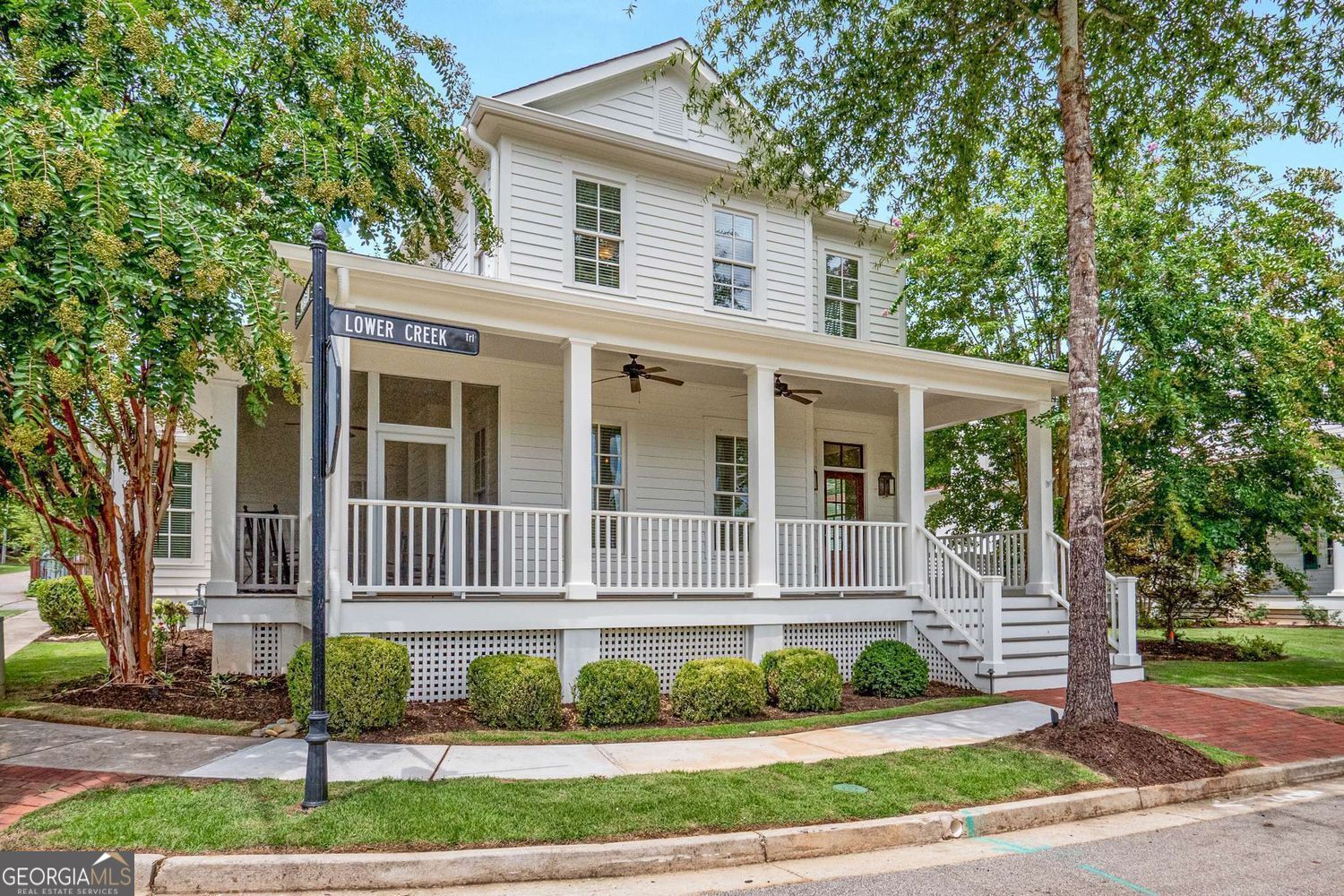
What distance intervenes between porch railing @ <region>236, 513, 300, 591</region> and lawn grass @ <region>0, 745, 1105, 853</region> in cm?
543

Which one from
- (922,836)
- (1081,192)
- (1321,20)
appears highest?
(1321,20)

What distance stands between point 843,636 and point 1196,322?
22.3ft

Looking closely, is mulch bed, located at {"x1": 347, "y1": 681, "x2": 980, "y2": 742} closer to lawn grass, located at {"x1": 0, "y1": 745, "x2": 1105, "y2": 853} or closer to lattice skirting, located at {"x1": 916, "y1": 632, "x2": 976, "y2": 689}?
lattice skirting, located at {"x1": 916, "y1": 632, "x2": 976, "y2": 689}

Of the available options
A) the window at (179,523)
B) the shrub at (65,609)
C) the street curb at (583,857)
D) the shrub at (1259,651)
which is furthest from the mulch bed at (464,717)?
the window at (179,523)

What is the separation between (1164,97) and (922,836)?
979 centimetres

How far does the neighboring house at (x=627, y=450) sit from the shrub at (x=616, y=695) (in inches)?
40.3

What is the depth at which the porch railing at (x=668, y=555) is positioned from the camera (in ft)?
33.5

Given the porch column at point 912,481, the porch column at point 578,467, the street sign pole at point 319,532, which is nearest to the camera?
the street sign pole at point 319,532

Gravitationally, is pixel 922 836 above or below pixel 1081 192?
below

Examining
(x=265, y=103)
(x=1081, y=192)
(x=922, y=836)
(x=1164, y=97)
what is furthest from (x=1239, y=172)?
(x=265, y=103)

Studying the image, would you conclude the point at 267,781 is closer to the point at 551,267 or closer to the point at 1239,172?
the point at 551,267

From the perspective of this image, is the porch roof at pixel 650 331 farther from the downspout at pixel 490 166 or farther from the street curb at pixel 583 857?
the street curb at pixel 583 857

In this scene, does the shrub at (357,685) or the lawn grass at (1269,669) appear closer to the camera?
the shrub at (357,685)

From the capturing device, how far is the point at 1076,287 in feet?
26.9
